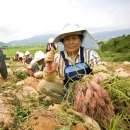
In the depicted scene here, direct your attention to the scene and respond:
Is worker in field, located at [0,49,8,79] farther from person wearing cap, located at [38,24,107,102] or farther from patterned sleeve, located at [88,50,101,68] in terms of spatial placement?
patterned sleeve, located at [88,50,101,68]

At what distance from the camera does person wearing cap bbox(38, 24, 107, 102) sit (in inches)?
167

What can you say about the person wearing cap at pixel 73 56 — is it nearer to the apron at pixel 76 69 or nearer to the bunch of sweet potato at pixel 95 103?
the apron at pixel 76 69

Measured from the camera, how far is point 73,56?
4398 millimetres

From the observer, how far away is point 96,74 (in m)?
3.67

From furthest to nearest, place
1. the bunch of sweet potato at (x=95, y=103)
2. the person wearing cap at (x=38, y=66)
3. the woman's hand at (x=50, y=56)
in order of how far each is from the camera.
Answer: the person wearing cap at (x=38, y=66) < the woman's hand at (x=50, y=56) < the bunch of sweet potato at (x=95, y=103)

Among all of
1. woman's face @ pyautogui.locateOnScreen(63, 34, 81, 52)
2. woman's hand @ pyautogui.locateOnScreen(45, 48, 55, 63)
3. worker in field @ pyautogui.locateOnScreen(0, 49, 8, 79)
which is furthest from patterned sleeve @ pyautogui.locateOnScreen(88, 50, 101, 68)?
worker in field @ pyautogui.locateOnScreen(0, 49, 8, 79)

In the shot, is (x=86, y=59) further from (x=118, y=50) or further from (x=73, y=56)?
(x=118, y=50)

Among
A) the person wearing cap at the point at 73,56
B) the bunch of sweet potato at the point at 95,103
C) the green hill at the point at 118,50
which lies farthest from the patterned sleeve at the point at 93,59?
the green hill at the point at 118,50

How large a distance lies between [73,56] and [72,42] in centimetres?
20

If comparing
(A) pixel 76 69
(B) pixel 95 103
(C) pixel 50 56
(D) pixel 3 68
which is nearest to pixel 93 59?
(A) pixel 76 69

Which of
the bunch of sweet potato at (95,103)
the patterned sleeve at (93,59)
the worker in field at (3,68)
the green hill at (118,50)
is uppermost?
the patterned sleeve at (93,59)

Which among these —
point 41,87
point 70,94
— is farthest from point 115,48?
point 70,94

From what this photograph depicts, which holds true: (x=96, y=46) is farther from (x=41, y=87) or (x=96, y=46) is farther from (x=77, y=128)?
(x=77, y=128)

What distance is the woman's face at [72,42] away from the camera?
431cm
